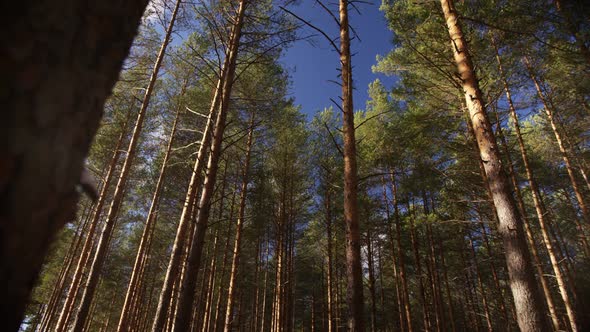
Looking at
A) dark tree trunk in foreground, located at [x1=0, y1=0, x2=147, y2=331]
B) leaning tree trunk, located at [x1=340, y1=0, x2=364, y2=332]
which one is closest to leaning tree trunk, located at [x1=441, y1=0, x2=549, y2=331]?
leaning tree trunk, located at [x1=340, y1=0, x2=364, y2=332]

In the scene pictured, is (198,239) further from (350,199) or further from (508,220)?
(508,220)

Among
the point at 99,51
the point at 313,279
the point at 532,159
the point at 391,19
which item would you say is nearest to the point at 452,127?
the point at 391,19

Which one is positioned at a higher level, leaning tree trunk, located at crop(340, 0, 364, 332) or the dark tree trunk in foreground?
leaning tree trunk, located at crop(340, 0, 364, 332)

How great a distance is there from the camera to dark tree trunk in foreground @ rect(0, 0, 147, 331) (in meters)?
0.46

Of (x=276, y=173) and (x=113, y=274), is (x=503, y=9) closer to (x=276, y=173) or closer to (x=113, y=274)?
(x=276, y=173)

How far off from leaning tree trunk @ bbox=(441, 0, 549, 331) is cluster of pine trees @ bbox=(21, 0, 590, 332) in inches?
0.8

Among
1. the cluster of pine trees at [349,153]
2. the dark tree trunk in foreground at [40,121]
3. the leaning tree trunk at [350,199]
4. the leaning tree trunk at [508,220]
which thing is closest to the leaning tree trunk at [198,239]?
the cluster of pine trees at [349,153]

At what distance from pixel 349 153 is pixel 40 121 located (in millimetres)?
4631

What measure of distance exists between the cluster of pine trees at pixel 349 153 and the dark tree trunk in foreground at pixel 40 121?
124mm

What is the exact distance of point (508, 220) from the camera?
3.76 m

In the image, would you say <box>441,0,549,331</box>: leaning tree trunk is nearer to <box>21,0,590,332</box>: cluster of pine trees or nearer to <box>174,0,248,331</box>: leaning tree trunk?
<box>21,0,590,332</box>: cluster of pine trees

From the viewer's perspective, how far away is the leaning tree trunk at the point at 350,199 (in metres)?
3.82

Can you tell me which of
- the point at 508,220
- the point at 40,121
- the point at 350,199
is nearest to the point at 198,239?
the point at 350,199

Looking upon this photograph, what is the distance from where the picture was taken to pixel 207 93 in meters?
11.0
